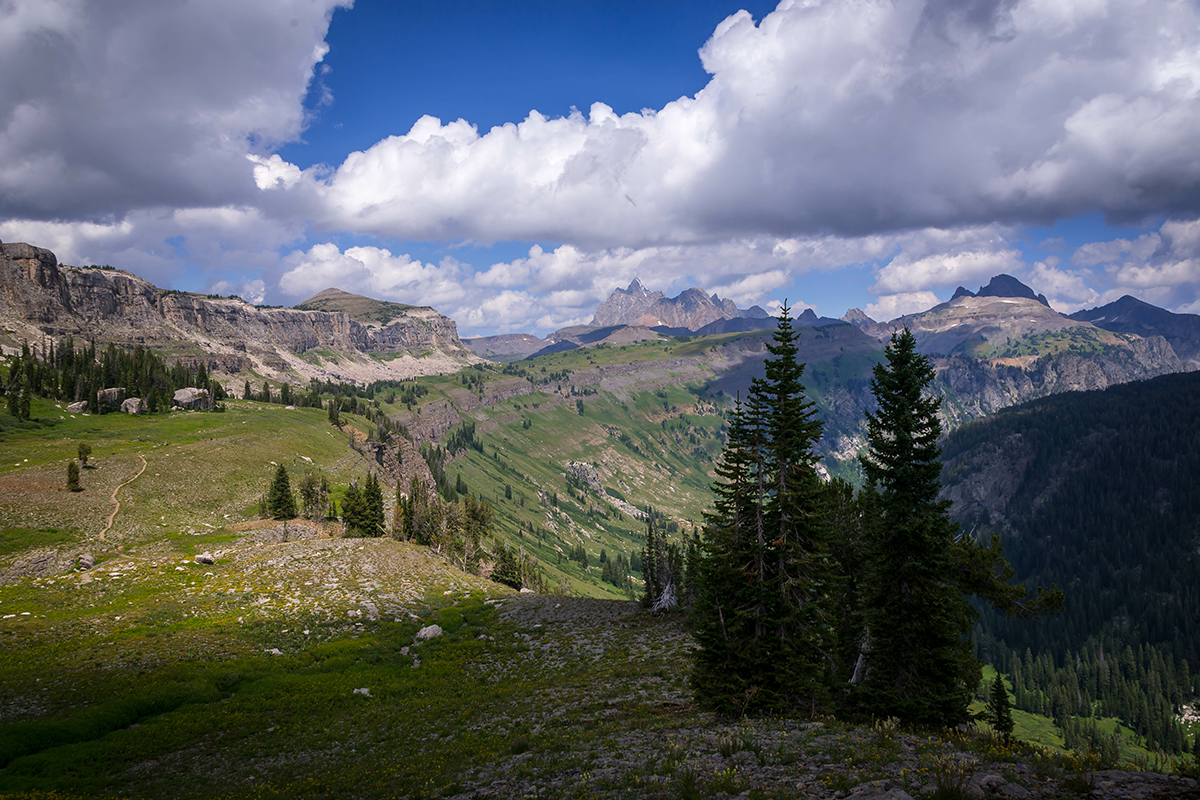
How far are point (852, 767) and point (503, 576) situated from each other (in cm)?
11131

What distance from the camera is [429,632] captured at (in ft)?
201

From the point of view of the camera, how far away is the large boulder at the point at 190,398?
623ft

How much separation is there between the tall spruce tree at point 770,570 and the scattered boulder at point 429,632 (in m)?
39.7

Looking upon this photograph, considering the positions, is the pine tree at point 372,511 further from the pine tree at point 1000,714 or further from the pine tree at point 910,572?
A: the pine tree at point 1000,714

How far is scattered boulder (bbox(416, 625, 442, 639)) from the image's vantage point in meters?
60.6

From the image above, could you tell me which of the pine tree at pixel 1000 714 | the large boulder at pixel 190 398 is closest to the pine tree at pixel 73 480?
the large boulder at pixel 190 398

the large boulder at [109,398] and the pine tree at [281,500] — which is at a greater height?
the large boulder at [109,398]

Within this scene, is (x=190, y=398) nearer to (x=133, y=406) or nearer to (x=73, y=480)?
(x=133, y=406)

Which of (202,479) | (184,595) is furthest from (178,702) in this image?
(202,479)

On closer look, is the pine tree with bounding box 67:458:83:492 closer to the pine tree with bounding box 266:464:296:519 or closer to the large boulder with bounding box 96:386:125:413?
the pine tree with bounding box 266:464:296:519

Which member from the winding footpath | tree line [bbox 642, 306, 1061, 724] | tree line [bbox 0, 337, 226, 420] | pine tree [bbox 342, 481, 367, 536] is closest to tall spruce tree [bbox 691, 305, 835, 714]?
tree line [bbox 642, 306, 1061, 724]

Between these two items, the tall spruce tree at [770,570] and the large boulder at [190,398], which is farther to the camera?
the large boulder at [190,398]

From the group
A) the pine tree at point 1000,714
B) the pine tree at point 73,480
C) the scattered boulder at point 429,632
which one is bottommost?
the pine tree at point 1000,714

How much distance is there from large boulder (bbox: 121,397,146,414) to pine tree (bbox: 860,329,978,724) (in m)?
209
